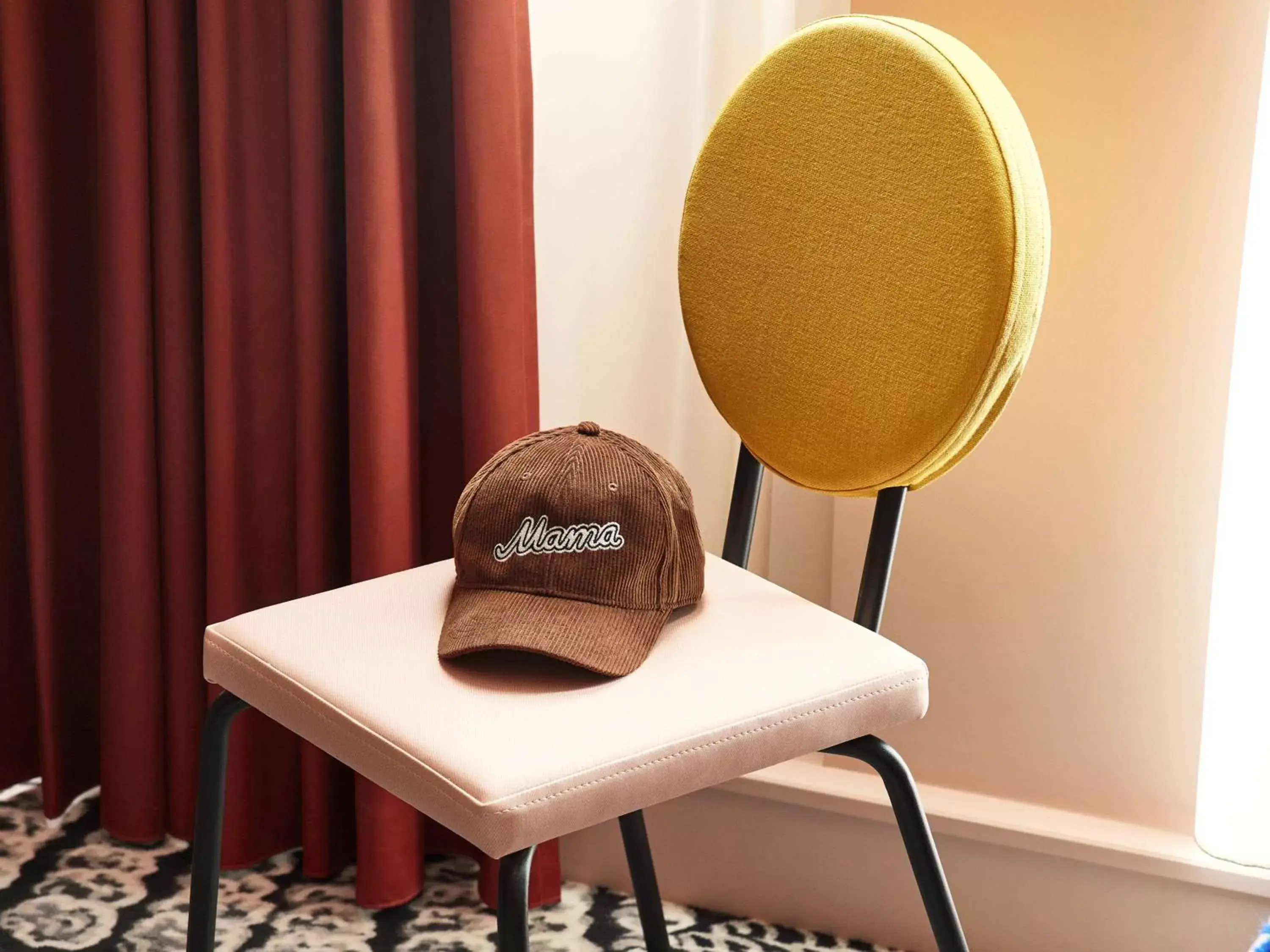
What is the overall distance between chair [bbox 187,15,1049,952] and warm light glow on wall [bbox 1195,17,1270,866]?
32 cm

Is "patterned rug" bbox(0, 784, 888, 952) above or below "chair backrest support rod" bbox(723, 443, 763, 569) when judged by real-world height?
below

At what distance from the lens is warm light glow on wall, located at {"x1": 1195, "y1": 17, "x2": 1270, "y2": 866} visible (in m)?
1.04

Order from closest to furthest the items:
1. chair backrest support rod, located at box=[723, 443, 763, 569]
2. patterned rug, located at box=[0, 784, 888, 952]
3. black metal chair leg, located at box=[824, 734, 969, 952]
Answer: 1. black metal chair leg, located at box=[824, 734, 969, 952]
2. chair backrest support rod, located at box=[723, 443, 763, 569]
3. patterned rug, located at box=[0, 784, 888, 952]

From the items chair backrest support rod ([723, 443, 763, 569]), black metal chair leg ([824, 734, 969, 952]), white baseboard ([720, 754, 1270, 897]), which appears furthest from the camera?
white baseboard ([720, 754, 1270, 897])

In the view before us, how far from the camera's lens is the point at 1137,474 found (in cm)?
116

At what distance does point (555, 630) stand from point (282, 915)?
2.35 ft

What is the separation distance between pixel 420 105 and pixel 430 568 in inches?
20.8

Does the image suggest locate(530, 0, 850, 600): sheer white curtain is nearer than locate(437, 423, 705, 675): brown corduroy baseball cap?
No

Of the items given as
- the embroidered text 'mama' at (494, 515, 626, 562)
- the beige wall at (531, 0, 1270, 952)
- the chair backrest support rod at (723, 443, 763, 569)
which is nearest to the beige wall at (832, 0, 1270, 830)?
the beige wall at (531, 0, 1270, 952)

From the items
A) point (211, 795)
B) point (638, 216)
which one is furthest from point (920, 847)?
point (638, 216)

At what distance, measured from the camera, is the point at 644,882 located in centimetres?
112

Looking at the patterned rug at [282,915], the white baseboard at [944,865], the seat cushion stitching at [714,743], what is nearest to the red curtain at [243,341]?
the patterned rug at [282,915]

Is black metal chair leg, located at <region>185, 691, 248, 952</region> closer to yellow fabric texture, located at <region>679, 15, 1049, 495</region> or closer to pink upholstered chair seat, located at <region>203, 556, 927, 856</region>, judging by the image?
pink upholstered chair seat, located at <region>203, 556, 927, 856</region>

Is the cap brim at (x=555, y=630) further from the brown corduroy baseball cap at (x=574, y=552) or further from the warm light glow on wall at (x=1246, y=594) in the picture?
the warm light glow on wall at (x=1246, y=594)
